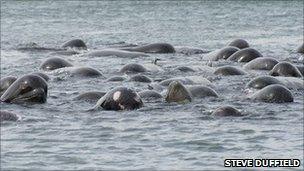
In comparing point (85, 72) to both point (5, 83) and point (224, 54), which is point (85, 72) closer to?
point (5, 83)

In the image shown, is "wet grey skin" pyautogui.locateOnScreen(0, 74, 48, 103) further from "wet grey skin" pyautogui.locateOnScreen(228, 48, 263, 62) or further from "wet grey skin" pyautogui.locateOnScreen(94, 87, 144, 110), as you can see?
"wet grey skin" pyautogui.locateOnScreen(228, 48, 263, 62)

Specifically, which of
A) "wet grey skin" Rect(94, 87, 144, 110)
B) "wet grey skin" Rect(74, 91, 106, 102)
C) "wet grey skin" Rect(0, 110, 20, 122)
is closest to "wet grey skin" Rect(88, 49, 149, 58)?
"wet grey skin" Rect(74, 91, 106, 102)

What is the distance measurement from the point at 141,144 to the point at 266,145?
230cm

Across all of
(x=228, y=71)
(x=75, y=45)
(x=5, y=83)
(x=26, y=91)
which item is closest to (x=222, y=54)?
(x=228, y=71)

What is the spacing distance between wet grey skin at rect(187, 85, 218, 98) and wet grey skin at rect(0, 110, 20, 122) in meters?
4.42

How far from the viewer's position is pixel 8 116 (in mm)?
17547

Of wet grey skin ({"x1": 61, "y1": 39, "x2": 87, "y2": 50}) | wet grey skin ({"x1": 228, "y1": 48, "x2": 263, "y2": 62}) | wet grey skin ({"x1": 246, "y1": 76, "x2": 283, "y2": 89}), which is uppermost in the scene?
wet grey skin ({"x1": 246, "y1": 76, "x2": 283, "y2": 89})

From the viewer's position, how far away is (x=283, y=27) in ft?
137

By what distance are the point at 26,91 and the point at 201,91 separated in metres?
4.07

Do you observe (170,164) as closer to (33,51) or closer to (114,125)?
(114,125)

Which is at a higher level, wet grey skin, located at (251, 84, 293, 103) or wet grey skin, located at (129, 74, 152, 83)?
wet grey skin, located at (251, 84, 293, 103)

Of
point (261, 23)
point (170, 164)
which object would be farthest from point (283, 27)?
point (170, 164)

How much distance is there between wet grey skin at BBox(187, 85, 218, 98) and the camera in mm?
19895

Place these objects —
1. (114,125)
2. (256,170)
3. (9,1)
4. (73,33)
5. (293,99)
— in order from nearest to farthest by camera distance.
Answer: (256,170) → (114,125) → (293,99) → (73,33) → (9,1)
